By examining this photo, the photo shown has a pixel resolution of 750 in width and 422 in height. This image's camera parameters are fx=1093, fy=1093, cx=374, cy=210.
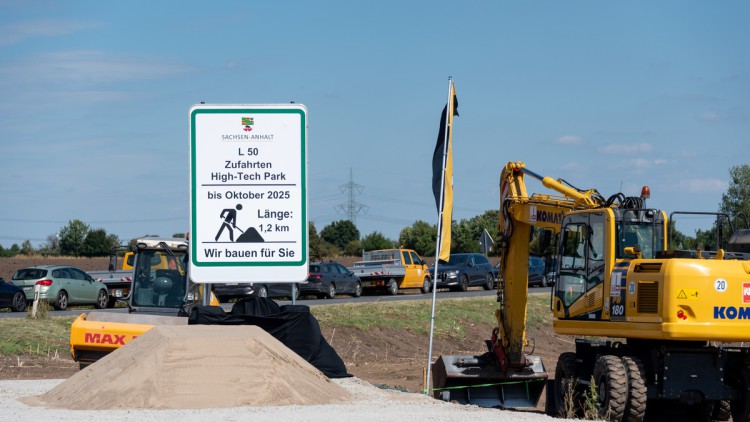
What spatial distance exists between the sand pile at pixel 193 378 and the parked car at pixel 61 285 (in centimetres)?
2186

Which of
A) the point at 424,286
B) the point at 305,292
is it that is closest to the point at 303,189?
the point at 305,292

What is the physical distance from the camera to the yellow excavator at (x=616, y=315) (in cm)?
1432

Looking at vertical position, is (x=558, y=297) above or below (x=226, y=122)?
below

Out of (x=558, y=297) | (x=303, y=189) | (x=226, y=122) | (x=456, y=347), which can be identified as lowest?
(x=456, y=347)

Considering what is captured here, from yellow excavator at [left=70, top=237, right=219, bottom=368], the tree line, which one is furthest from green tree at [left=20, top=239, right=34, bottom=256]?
yellow excavator at [left=70, top=237, right=219, bottom=368]

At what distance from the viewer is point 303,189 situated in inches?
626

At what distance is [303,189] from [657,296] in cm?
519

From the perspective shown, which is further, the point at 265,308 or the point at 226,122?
the point at 265,308

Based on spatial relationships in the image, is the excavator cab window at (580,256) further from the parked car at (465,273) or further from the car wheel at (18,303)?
the parked car at (465,273)

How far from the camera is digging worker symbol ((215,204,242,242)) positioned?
52.0ft

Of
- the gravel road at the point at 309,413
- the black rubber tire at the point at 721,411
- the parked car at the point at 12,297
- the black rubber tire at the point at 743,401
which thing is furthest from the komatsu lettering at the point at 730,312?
the parked car at the point at 12,297

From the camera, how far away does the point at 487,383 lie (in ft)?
60.0

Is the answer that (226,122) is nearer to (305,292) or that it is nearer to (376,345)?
(376,345)

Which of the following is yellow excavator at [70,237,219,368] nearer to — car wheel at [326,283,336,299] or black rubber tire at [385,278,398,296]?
car wheel at [326,283,336,299]
